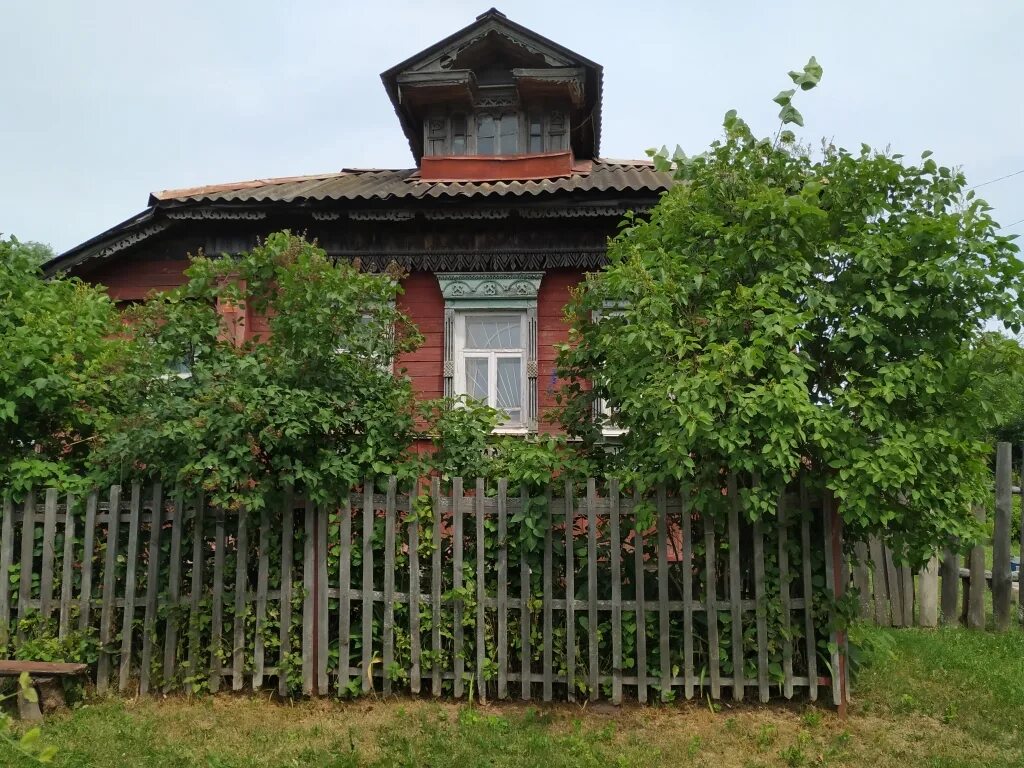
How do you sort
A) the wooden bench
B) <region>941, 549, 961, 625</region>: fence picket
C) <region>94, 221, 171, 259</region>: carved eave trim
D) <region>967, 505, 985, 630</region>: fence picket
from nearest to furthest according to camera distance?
the wooden bench → <region>967, 505, 985, 630</region>: fence picket → <region>941, 549, 961, 625</region>: fence picket → <region>94, 221, 171, 259</region>: carved eave trim

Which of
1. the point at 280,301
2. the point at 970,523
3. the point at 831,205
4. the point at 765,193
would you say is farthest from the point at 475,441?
the point at 970,523

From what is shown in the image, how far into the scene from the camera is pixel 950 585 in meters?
7.33

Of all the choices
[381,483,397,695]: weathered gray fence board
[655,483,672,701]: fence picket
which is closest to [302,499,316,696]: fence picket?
[381,483,397,695]: weathered gray fence board

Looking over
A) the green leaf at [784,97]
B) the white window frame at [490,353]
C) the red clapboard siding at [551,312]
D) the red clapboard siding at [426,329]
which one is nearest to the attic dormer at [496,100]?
the red clapboard siding at [551,312]

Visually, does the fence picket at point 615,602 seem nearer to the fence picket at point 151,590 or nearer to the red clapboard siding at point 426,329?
the fence picket at point 151,590

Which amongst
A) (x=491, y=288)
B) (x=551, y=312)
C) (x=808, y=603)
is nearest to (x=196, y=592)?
(x=808, y=603)

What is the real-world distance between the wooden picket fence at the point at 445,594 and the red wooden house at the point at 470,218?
370 cm

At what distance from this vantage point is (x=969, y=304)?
4.57 metres

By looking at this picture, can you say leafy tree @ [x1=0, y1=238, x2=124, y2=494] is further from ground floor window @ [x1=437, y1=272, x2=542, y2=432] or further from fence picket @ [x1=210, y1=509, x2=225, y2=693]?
ground floor window @ [x1=437, y1=272, x2=542, y2=432]

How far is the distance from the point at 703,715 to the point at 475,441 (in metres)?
2.38

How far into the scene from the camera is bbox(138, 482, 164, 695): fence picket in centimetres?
517

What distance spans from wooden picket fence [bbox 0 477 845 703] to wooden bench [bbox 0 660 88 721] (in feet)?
0.90

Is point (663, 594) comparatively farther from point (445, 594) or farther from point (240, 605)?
point (240, 605)

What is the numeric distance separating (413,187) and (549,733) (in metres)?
7.12
